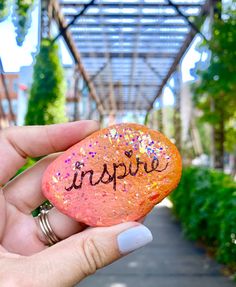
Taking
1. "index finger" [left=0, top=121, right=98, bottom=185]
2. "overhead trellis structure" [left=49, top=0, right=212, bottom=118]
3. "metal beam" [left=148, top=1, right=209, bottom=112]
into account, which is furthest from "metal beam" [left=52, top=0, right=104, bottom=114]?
"index finger" [left=0, top=121, right=98, bottom=185]

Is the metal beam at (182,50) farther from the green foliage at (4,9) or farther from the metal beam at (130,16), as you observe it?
the green foliage at (4,9)

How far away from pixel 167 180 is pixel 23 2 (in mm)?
2932

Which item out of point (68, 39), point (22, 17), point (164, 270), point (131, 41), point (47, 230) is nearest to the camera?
point (47, 230)

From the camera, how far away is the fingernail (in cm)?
105

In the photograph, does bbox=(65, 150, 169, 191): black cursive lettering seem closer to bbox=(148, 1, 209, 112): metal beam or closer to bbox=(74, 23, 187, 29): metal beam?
bbox=(148, 1, 209, 112): metal beam

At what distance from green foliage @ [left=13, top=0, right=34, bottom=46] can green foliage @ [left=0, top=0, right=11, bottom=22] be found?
11cm

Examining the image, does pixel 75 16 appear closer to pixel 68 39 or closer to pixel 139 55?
pixel 68 39

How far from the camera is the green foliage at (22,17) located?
289 cm

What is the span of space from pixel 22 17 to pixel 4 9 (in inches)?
18.0

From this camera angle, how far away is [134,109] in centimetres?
2422

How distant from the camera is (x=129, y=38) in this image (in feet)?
32.5

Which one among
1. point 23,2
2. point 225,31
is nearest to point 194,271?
point 225,31

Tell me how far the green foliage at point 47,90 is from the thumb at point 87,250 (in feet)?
16.7

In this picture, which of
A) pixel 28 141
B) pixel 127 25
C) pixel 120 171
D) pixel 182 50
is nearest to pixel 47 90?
pixel 127 25
